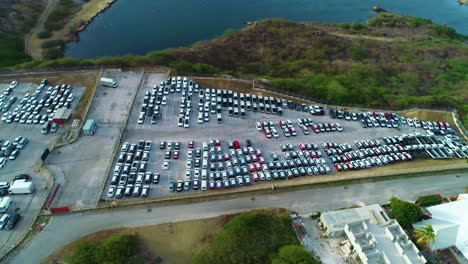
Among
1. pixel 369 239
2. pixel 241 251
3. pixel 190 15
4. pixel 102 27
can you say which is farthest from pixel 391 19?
pixel 241 251

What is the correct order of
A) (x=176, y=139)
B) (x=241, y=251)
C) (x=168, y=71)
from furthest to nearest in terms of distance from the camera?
(x=168, y=71) < (x=176, y=139) < (x=241, y=251)

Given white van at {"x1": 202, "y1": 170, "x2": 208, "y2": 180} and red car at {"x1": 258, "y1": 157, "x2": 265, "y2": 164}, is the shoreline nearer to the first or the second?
white van at {"x1": 202, "y1": 170, "x2": 208, "y2": 180}

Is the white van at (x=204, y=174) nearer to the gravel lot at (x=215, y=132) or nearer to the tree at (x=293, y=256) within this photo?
the gravel lot at (x=215, y=132)

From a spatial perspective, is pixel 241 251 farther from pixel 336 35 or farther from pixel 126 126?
pixel 336 35

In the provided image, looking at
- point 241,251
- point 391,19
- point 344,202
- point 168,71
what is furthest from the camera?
point 391,19

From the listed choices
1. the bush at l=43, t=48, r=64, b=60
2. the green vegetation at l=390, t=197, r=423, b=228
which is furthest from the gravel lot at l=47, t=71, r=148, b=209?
the green vegetation at l=390, t=197, r=423, b=228

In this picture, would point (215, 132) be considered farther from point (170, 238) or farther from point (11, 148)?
point (11, 148)
